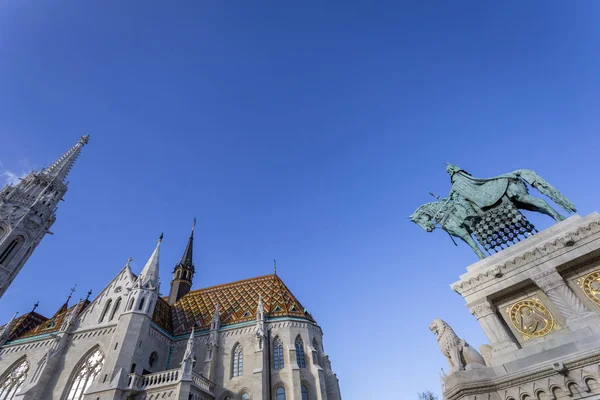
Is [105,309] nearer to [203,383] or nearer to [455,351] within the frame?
[203,383]

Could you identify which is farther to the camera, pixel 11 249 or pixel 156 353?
pixel 11 249

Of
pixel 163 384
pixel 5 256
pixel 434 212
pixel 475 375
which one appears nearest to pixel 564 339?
pixel 475 375

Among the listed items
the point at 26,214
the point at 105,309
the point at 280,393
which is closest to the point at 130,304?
the point at 105,309

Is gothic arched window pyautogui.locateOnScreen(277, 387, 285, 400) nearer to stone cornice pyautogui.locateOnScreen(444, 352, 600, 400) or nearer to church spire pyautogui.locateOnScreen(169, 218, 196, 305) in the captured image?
stone cornice pyautogui.locateOnScreen(444, 352, 600, 400)

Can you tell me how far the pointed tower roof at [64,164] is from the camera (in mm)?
41000

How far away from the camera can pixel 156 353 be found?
77.7 ft

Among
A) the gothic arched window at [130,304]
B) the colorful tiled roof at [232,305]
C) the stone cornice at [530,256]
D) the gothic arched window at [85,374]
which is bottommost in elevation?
the stone cornice at [530,256]

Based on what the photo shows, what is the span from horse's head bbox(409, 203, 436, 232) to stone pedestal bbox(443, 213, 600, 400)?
2.13 metres

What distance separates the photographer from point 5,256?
3095cm

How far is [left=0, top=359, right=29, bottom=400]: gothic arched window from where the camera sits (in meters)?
21.9

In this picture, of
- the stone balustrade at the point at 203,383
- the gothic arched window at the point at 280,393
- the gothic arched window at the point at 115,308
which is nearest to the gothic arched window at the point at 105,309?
the gothic arched window at the point at 115,308

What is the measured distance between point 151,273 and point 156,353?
5.96m

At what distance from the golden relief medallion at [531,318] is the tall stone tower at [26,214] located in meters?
39.1

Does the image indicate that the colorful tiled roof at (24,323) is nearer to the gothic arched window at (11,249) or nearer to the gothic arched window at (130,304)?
the gothic arched window at (11,249)
